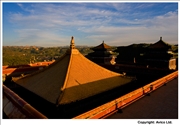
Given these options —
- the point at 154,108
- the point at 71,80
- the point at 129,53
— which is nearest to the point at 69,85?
the point at 71,80

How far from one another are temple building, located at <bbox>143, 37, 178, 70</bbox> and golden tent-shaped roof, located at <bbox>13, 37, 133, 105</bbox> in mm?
14471

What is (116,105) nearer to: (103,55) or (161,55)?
(161,55)

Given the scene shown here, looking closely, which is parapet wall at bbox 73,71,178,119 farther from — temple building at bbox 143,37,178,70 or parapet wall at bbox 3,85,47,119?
temple building at bbox 143,37,178,70

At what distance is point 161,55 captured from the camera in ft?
78.0

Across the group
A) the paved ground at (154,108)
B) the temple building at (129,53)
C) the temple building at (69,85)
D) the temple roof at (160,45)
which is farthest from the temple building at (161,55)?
the temple building at (129,53)

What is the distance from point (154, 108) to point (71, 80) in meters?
4.60

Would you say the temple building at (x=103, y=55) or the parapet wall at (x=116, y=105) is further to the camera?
the temple building at (x=103, y=55)

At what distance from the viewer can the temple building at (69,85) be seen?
314 inches

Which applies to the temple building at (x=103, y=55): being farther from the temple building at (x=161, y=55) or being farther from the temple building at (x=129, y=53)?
the temple building at (x=129, y=53)

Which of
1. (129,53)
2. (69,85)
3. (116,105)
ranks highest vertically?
(129,53)

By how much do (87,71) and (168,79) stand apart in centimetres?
752

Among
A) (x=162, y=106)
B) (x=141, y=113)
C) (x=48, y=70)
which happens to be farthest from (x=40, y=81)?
(x=162, y=106)

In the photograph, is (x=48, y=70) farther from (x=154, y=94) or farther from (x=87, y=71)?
(x=154, y=94)

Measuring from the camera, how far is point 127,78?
11.6 m
